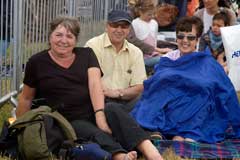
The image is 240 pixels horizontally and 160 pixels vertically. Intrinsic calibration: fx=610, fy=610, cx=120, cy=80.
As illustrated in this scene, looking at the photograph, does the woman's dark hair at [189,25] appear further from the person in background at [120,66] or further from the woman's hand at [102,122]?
the woman's hand at [102,122]

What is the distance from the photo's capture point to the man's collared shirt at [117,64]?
5.79 meters

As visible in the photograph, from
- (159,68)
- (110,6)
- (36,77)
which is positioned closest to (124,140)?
(36,77)

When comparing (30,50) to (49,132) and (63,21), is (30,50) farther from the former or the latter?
(49,132)

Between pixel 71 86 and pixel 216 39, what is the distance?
146 inches

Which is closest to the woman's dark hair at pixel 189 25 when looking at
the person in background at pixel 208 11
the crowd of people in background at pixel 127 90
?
the crowd of people in background at pixel 127 90

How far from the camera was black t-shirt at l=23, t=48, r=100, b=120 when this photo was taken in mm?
4871

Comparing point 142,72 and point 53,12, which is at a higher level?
point 53,12

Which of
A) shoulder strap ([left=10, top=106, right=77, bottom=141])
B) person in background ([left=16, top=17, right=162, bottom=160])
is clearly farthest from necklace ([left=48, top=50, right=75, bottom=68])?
shoulder strap ([left=10, top=106, right=77, bottom=141])

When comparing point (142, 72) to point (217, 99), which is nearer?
point (217, 99)

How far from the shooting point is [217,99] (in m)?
5.45

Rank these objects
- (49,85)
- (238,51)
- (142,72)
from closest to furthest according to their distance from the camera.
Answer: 1. (49,85)
2. (142,72)
3. (238,51)

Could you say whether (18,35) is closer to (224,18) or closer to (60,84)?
(60,84)

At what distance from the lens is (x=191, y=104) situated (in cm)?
540

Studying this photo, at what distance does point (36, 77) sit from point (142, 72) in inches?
51.8
